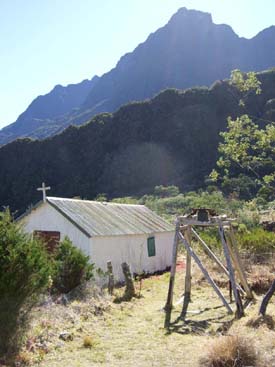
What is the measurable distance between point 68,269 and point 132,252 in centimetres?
637

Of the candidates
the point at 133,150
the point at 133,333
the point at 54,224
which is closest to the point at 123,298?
the point at 133,333

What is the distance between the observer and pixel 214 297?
528 inches

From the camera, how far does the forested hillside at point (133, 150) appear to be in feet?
180

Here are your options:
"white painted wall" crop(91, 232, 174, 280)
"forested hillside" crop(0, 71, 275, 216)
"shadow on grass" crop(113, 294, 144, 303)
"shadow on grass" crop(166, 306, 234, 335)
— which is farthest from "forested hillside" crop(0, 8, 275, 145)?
"shadow on grass" crop(166, 306, 234, 335)

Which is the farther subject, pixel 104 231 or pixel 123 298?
pixel 104 231

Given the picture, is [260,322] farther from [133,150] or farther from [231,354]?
[133,150]

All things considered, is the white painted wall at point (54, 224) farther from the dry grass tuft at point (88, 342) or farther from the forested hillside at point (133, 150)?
the forested hillside at point (133, 150)

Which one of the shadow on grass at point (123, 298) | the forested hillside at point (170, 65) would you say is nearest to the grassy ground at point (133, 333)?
the shadow on grass at point (123, 298)

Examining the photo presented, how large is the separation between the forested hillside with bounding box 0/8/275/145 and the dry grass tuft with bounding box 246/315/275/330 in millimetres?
96838

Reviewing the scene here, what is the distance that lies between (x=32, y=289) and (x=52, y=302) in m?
2.69

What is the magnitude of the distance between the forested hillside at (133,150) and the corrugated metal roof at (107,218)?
27650mm

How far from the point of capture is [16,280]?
7695 mm

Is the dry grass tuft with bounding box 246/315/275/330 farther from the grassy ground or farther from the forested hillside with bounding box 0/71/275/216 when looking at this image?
the forested hillside with bounding box 0/71/275/216

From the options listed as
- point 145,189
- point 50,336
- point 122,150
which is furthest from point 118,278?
point 122,150
